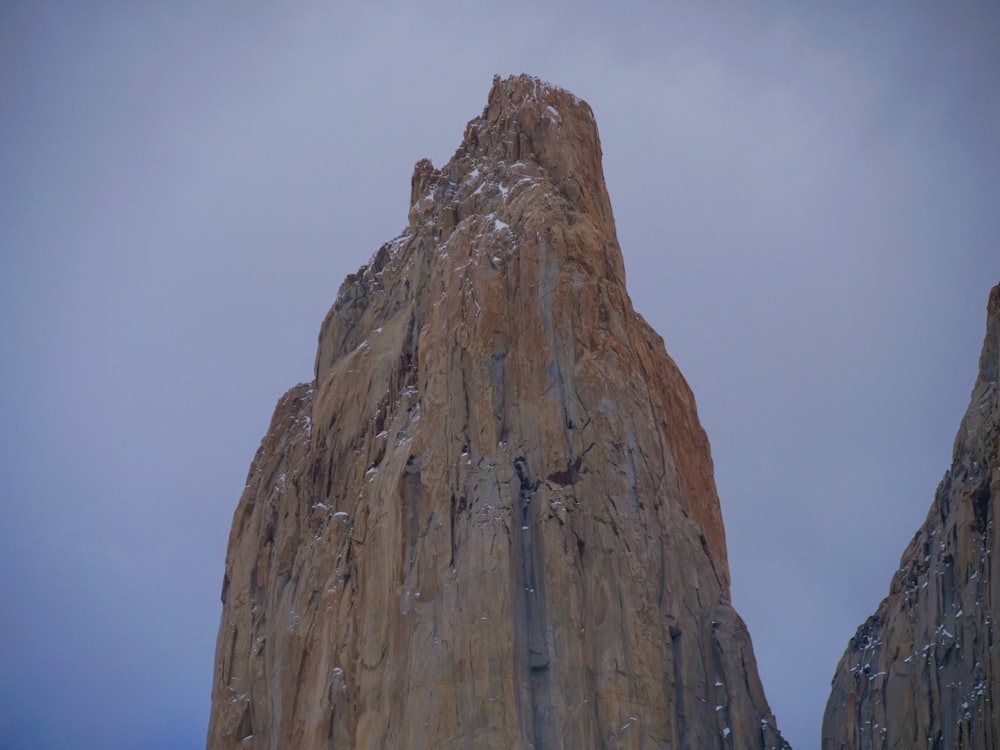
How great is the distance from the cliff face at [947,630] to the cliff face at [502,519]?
4805 mm

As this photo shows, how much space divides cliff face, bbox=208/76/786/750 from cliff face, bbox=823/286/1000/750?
4.81 metres

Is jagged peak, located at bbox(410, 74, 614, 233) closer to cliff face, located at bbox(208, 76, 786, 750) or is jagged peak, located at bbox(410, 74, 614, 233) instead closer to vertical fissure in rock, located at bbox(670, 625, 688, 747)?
cliff face, located at bbox(208, 76, 786, 750)

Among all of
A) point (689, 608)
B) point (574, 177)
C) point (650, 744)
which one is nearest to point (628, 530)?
point (689, 608)

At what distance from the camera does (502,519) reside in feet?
212

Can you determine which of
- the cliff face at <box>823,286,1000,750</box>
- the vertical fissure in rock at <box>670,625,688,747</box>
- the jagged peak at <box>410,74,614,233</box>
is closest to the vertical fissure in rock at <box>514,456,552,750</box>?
the vertical fissure in rock at <box>670,625,688,747</box>

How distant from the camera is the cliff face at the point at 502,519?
62.4 m

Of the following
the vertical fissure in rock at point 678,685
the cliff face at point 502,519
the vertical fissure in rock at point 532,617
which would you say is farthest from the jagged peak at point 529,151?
the vertical fissure in rock at point 678,685

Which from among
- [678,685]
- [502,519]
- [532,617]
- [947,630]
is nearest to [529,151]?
[502,519]

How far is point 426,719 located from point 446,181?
A: 3096 centimetres

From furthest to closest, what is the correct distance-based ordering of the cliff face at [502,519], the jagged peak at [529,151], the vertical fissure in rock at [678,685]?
the jagged peak at [529,151]
the vertical fissure in rock at [678,685]
the cliff face at [502,519]

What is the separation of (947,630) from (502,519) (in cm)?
1828

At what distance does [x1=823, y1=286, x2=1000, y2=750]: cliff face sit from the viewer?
57719 mm

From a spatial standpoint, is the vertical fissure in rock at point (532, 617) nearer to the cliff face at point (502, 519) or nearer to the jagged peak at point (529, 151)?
the cliff face at point (502, 519)

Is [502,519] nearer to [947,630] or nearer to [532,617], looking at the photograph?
[532,617]
